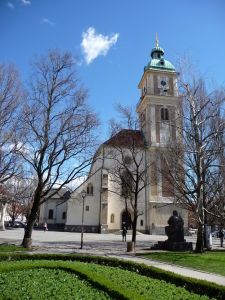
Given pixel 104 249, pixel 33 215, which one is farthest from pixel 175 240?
pixel 33 215

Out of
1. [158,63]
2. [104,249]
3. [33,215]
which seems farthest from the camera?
[158,63]

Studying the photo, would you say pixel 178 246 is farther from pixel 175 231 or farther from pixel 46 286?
pixel 46 286

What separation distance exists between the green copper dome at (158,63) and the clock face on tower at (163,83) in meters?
1.58

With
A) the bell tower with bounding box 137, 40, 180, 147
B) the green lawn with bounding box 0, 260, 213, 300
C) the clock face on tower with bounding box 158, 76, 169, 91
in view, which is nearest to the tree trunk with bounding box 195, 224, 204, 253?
the green lawn with bounding box 0, 260, 213, 300

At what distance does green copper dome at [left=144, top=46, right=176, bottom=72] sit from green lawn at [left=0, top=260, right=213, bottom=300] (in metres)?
42.8

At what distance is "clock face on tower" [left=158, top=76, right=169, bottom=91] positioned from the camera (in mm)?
46844

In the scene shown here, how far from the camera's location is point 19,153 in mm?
18031

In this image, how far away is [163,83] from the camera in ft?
155

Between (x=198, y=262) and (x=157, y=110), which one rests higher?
(x=157, y=110)

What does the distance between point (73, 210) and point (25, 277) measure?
35.0m

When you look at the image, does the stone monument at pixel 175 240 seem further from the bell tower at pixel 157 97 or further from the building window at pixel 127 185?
the bell tower at pixel 157 97

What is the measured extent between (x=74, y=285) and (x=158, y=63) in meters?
46.1

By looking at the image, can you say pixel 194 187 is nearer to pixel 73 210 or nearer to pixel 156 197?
pixel 156 197

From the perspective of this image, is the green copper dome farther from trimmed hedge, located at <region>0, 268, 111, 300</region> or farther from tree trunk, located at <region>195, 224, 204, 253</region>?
trimmed hedge, located at <region>0, 268, 111, 300</region>
